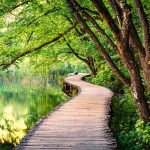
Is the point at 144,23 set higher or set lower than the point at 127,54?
higher

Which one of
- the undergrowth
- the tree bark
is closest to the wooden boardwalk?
the undergrowth

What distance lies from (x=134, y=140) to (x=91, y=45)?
10046 mm

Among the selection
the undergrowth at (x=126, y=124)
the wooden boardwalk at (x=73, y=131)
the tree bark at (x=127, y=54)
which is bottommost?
the undergrowth at (x=126, y=124)

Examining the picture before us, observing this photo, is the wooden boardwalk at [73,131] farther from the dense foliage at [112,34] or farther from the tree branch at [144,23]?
the tree branch at [144,23]

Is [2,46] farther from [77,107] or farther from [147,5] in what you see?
[147,5]

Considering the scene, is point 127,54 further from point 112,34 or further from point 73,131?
point 73,131

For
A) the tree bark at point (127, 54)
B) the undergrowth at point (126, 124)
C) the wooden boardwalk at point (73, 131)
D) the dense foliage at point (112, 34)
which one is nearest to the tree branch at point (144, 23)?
the dense foliage at point (112, 34)

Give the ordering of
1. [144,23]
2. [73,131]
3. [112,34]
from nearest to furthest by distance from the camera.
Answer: [144,23], [112,34], [73,131]

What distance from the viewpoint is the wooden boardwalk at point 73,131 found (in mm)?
7750

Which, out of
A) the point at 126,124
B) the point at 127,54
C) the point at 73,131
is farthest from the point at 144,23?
the point at 126,124

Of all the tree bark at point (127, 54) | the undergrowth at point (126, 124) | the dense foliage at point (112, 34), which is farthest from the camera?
the undergrowth at point (126, 124)

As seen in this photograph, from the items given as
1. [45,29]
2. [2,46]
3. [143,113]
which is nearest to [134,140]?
[143,113]

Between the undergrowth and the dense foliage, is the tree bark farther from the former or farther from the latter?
the undergrowth

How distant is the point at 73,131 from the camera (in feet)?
30.0
